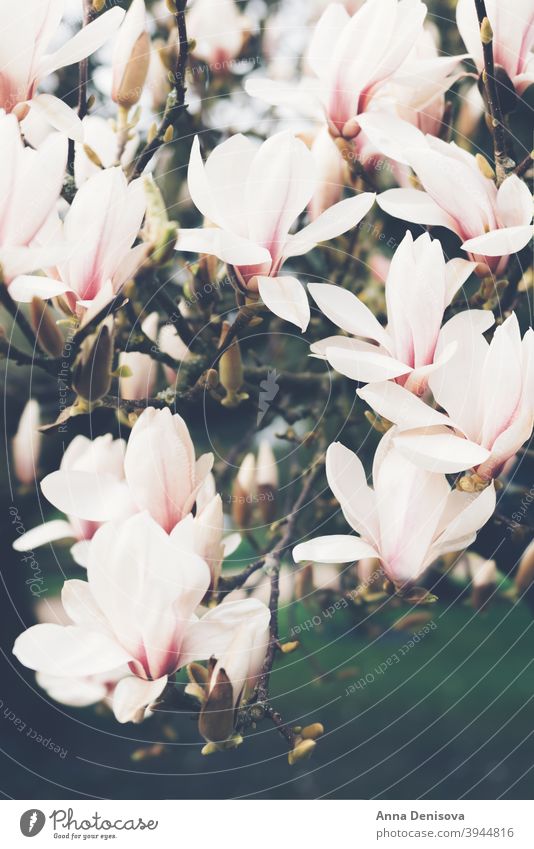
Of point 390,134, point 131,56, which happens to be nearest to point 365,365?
point 390,134

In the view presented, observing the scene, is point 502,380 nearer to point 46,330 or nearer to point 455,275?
point 455,275

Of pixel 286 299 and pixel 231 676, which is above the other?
pixel 286 299

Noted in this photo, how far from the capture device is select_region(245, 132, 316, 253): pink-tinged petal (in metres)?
0.35

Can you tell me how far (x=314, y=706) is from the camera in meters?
0.79

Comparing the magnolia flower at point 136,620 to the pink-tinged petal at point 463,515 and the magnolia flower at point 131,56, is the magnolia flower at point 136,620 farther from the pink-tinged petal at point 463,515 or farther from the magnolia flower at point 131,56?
the magnolia flower at point 131,56

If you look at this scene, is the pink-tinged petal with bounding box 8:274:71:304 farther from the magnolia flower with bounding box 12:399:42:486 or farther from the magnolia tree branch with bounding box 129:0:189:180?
the magnolia flower with bounding box 12:399:42:486

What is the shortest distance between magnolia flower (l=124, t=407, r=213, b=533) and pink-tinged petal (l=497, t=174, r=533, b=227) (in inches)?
7.5

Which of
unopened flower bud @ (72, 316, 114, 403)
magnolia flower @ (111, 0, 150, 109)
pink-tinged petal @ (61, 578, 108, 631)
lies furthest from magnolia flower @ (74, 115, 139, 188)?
pink-tinged petal @ (61, 578, 108, 631)

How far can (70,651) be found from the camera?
342mm

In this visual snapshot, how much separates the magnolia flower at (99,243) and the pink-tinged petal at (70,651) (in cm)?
15

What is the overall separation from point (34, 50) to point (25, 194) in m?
0.08

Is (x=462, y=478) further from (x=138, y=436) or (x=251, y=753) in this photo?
(x=251, y=753)
